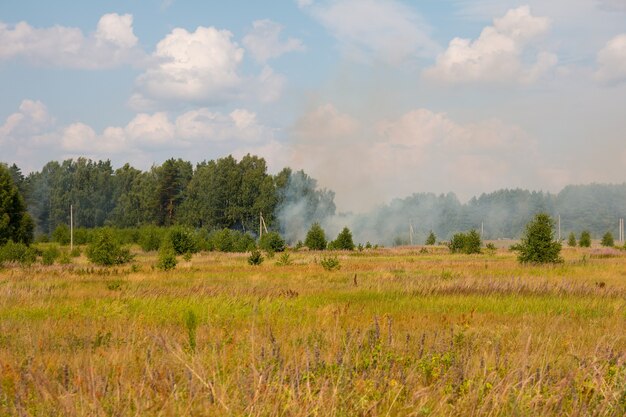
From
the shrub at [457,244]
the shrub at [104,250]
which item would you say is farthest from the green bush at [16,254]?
the shrub at [457,244]

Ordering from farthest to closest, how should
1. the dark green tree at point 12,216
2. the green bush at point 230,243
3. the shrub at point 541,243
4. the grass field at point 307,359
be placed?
the green bush at point 230,243
the dark green tree at point 12,216
the shrub at point 541,243
the grass field at point 307,359

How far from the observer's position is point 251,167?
85625 mm

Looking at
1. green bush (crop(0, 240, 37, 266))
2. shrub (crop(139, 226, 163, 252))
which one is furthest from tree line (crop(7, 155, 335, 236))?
green bush (crop(0, 240, 37, 266))

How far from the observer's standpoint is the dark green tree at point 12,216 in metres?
43.7

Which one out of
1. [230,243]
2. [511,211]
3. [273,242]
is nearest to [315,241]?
[273,242]

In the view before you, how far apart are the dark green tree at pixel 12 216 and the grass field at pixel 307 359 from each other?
35.1m

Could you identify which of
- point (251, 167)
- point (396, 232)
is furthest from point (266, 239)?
point (396, 232)

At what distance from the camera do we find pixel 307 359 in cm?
424

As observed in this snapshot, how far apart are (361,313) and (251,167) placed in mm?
76699

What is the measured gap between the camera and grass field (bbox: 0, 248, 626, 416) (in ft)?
12.7

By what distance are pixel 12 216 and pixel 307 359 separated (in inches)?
1884

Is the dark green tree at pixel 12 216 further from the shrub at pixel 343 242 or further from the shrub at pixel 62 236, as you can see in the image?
the shrub at pixel 343 242

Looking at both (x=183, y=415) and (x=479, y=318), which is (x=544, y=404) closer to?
(x=183, y=415)

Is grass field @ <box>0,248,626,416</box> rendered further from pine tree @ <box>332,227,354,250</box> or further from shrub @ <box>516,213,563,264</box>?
pine tree @ <box>332,227,354,250</box>
